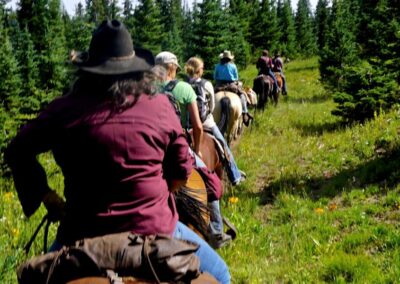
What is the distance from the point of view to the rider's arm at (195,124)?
5.74 meters

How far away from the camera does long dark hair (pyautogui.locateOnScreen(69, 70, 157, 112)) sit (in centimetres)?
248

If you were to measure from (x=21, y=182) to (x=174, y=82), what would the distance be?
10.3 feet

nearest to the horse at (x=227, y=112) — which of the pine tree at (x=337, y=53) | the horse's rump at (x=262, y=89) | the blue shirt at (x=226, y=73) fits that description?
the blue shirt at (x=226, y=73)

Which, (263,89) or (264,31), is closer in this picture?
(263,89)

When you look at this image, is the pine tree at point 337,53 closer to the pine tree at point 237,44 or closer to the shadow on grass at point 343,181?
the pine tree at point 237,44

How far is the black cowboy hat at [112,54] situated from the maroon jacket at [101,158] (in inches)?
6.4

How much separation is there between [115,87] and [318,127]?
11.3 meters

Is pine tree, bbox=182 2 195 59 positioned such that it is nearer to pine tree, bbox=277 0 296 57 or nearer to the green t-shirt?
pine tree, bbox=277 0 296 57

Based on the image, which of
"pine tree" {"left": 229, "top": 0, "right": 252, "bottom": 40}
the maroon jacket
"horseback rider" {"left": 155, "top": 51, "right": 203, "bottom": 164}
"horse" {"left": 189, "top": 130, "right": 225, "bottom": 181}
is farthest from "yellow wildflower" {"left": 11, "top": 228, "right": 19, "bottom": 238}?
"pine tree" {"left": 229, "top": 0, "right": 252, "bottom": 40}

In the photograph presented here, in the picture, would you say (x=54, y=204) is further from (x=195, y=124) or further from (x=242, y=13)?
(x=242, y=13)

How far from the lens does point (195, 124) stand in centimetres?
593

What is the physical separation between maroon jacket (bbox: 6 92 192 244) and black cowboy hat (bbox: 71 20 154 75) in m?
0.16

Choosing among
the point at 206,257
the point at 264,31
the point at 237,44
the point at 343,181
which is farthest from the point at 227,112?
the point at 264,31

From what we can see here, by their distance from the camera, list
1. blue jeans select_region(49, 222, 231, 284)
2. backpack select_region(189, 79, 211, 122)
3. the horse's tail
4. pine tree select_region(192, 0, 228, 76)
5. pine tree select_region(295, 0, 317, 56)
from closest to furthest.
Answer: blue jeans select_region(49, 222, 231, 284) → backpack select_region(189, 79, 211, 122) → the horse's tail → pine tree select_region(192, 0, 228, 76) → pine tree select_region(295, 0, 317, 56)
